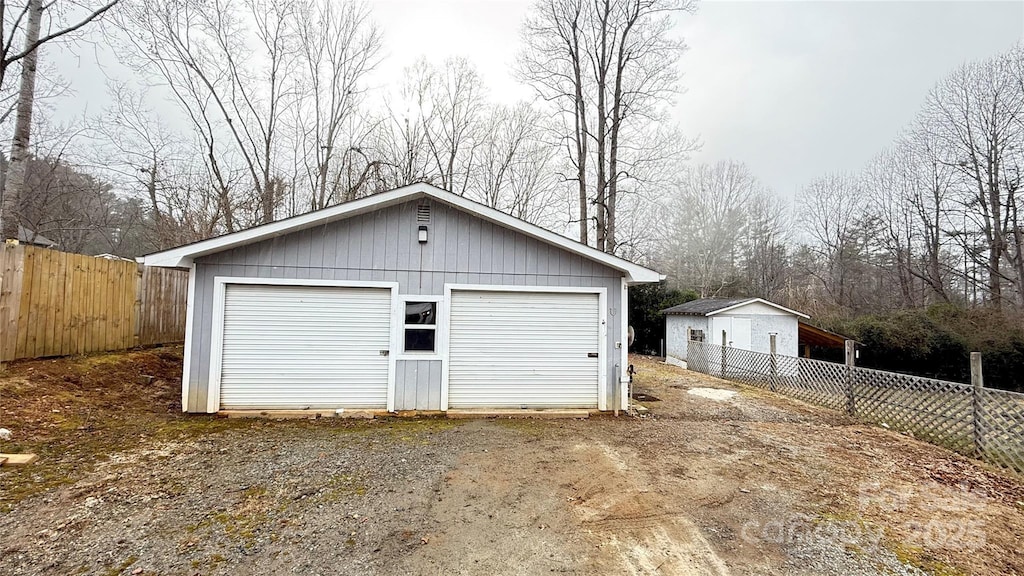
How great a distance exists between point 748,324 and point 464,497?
12.9m

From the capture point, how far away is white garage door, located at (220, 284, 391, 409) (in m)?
5.67

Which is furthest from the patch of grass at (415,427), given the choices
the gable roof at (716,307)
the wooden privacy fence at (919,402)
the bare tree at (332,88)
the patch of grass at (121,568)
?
the gable roof at (716,307)

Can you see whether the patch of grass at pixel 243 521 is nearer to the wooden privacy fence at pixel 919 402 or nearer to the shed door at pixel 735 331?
the wooden privacy fence at pixel 919 402

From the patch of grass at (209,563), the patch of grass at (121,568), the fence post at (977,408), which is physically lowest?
the patch of grass at (209,563)

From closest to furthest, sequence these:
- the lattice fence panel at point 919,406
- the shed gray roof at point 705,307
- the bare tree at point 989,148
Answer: the lattice fence panel at point 919,406 → the shed gray roof at point 705,307 → the bare tree at point 989,148

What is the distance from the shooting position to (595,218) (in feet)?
49.0

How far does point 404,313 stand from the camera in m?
5.95

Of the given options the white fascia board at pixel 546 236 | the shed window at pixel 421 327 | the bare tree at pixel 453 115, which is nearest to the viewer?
the white fascia board at pixel 546 236

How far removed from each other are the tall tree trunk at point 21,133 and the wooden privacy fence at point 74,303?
578mm

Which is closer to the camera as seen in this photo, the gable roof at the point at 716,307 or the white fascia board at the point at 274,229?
the white fascia board at the point at 274,229

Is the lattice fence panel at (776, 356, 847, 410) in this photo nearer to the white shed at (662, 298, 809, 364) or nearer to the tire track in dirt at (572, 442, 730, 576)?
the white shed at (662, 298, 809, 364)

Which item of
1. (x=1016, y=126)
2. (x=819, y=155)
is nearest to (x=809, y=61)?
(x=1016, y=126)

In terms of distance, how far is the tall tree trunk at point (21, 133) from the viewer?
17.7 ft

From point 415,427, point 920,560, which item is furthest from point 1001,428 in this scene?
point 415,427
